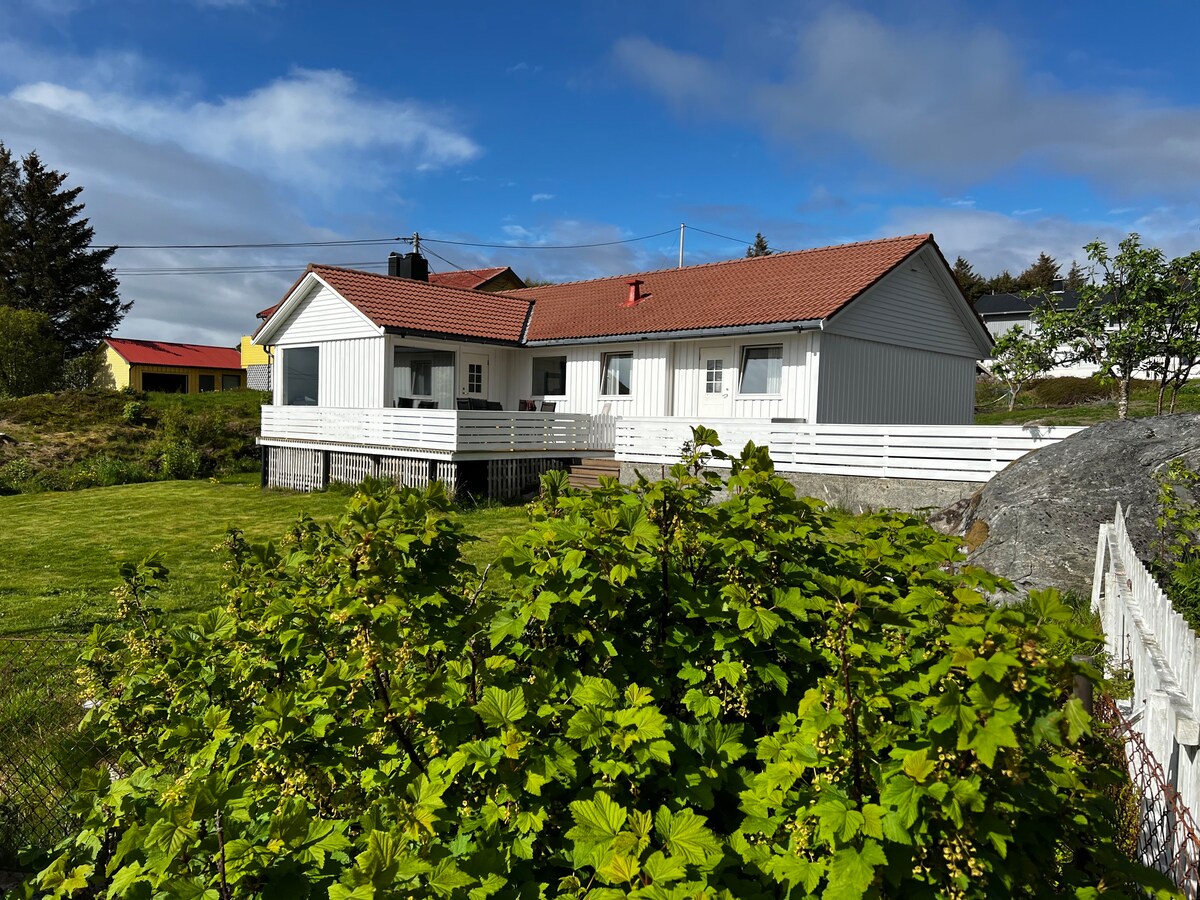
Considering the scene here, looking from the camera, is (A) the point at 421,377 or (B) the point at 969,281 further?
(B) the point at 969,281

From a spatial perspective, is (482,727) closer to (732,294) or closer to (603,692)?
(603,692)

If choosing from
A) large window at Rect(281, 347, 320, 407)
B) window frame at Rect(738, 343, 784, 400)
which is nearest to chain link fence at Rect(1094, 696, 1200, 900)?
window frame at Rect(738, 343, 784, 400)

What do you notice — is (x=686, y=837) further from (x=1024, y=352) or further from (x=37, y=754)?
(x=1024, y=352)

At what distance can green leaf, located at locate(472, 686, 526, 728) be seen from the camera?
2145mm

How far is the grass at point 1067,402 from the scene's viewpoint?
2939 cm

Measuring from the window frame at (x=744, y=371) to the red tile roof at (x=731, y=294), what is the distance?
2.57ft

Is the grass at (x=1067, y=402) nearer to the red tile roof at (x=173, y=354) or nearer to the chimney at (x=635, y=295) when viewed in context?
the chimney at (x=635, y=295)

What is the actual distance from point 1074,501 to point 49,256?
196 feet

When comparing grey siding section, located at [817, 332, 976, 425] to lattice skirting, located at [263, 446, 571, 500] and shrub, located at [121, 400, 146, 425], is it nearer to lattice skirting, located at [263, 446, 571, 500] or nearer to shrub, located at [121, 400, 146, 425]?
lattice skirting, located at [263, 446, 571, 500]

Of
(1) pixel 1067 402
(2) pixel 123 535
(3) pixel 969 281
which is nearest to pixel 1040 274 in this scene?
(3) pixel 969 281

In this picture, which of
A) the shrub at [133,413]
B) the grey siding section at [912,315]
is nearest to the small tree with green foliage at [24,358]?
the shrub at [133,413]

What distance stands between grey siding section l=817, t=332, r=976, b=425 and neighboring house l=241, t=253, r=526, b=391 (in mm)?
13116

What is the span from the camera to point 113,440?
24844 mm

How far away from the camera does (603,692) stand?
2189 mm
